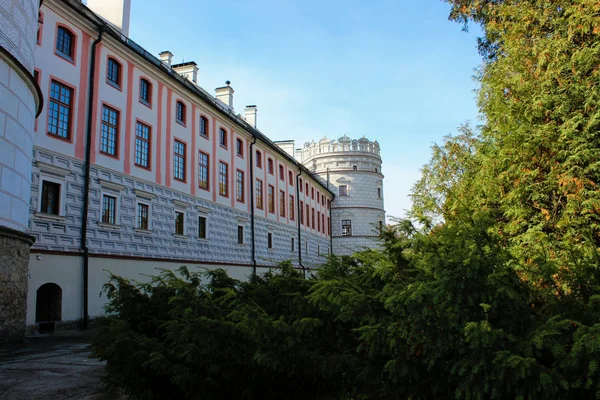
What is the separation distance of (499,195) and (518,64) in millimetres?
2382

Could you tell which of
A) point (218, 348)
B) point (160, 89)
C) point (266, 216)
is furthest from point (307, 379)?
point (266, 216)

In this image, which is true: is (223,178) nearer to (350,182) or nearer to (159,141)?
(159,141)

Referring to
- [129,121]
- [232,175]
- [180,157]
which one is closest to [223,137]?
[232,175]

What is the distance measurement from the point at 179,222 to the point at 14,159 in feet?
39.6

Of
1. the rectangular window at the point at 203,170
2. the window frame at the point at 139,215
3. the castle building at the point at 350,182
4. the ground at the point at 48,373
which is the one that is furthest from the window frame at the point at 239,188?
the castle building at the point at 350,182

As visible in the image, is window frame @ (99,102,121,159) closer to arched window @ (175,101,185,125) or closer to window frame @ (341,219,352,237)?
arched window @ (175,101,185,125)

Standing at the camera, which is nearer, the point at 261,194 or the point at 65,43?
the point at 65,43

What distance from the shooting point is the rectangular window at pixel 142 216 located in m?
19.2

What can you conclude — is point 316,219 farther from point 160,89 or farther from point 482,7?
point 482,7

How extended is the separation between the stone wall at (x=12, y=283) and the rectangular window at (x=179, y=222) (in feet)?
37.5

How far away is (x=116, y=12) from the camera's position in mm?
21594

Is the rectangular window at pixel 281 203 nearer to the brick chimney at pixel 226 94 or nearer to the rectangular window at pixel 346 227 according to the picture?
the brick chimney at pixel 226 94

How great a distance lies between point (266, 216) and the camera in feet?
105

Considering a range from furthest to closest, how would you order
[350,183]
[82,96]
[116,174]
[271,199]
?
[350,183], [271,199], [116,174], [82,96]
